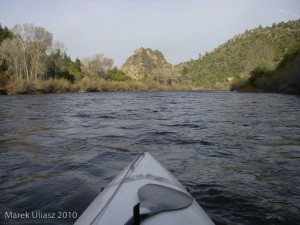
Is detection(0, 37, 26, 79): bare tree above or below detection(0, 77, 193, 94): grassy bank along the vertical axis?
above

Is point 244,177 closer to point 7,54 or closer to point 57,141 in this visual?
point 57,141

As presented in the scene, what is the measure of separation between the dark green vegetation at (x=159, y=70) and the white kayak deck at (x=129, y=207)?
3112cm

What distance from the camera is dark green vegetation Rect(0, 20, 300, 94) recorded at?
38.3 metres

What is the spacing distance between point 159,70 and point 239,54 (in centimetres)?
2811

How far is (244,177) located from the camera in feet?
14.7

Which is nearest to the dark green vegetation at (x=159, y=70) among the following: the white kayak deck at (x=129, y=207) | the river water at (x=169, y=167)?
the river water at (x=169, y=167)

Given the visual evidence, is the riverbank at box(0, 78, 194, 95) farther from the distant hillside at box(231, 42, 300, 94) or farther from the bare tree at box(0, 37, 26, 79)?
the distant hillside at box(231, 42, 300, 94)

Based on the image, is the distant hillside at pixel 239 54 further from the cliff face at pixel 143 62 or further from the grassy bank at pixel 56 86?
the cliff face at pixel 143 62

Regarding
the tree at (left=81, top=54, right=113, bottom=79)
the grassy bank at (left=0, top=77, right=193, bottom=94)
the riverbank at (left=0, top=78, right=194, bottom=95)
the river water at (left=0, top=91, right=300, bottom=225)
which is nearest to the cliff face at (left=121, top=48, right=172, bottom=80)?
the tree at (left=81, top=54, right=113, bottom=79)

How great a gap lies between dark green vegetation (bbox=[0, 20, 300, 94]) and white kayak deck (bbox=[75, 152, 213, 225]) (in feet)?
102

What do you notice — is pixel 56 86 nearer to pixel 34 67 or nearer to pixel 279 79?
pixel 34 67

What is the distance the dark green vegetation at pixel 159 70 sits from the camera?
126ft

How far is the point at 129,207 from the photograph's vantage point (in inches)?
86.7

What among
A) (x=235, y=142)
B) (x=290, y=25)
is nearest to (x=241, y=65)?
(x=290, y=25)
